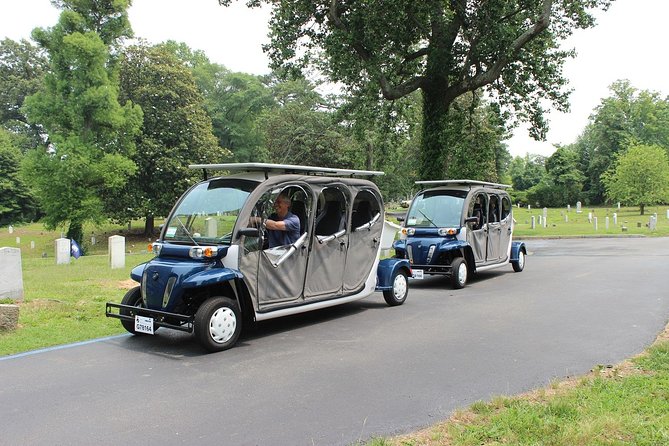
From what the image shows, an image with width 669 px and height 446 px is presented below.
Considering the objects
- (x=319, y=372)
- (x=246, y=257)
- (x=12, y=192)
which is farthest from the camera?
(x=12, y=192)

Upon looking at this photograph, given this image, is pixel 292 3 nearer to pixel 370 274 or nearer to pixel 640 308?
pixel 370 274

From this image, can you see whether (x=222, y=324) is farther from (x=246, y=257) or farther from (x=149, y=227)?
(x=149, y=227)

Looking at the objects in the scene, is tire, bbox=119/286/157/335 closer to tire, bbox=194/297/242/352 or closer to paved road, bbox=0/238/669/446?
paved road, bbox=0/238/669/446

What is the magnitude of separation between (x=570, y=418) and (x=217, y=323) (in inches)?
163

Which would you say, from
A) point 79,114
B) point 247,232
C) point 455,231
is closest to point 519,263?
point 455,231

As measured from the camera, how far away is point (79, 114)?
30.8m

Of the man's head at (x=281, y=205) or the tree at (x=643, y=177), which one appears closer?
the man's head at (x=281, y=205)

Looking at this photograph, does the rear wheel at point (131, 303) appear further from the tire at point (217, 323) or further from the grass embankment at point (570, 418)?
the grass embankment at point (570, 418)

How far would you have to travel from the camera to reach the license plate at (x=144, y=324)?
687cm

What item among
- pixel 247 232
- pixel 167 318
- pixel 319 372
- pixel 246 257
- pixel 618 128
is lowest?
pixel 319 372

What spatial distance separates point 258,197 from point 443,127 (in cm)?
1732

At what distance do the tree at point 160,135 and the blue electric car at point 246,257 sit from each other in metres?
28.4

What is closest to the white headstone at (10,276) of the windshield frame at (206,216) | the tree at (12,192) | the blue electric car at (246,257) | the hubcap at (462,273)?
the blue electric car at (246,257)

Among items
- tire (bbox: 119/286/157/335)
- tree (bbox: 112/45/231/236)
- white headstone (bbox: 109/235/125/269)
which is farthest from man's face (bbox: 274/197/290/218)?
tree (bbox: 112/45/231/236)
